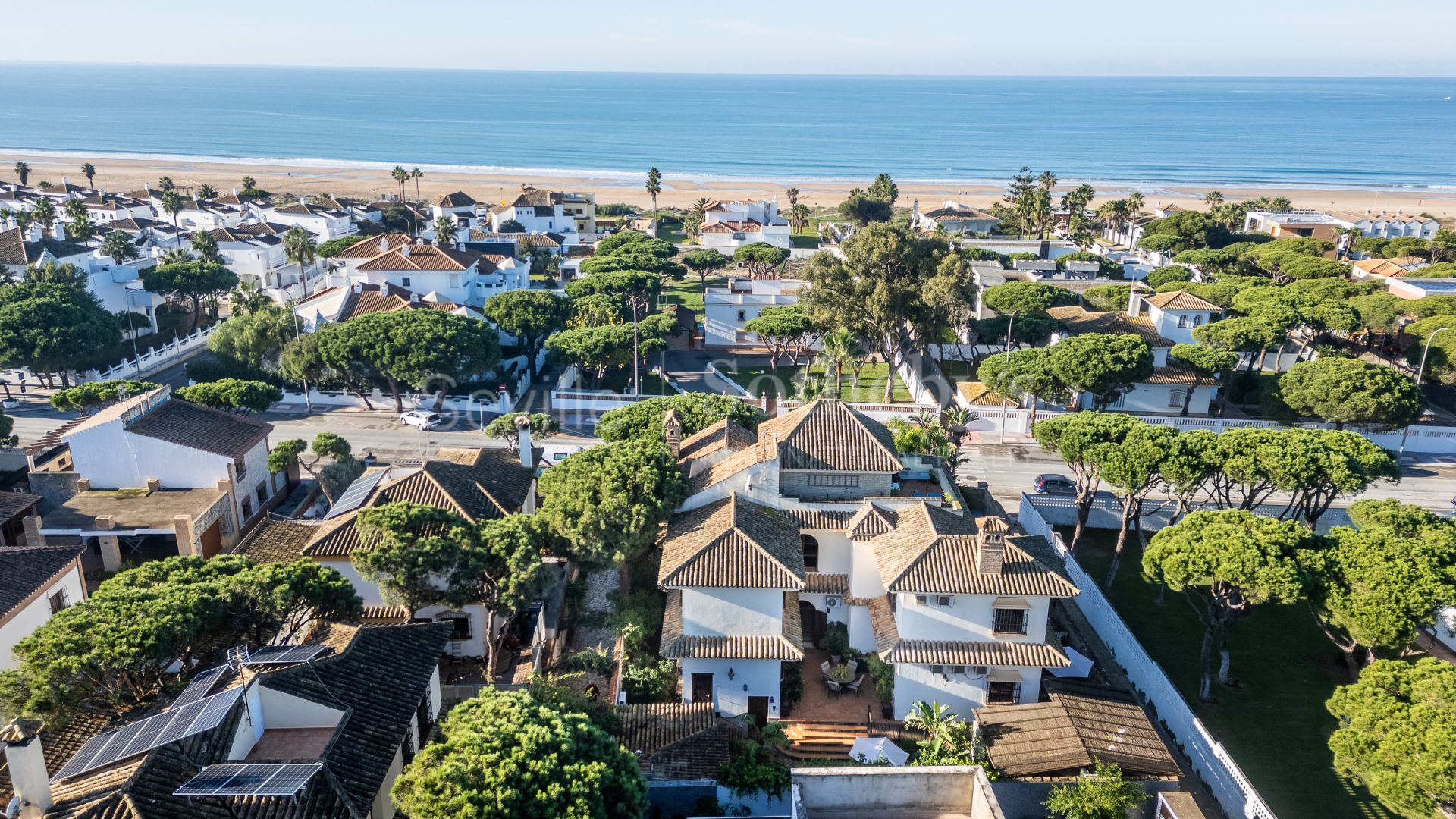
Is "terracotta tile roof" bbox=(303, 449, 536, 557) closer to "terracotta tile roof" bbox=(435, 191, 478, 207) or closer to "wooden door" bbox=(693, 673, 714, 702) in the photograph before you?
"wooden door" bbox=(693, 673, 714, 702)

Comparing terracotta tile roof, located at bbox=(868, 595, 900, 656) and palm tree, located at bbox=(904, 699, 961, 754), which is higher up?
terracotta tile roof, located at bbox=(868, 595, 900, 656)

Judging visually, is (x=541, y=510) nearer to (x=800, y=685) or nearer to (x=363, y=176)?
(x=800, y=685)

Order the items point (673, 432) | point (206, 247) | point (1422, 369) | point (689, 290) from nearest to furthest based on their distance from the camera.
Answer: point (673, 432)
point (1422, 369)
point (206, 247)
point (689, 290)

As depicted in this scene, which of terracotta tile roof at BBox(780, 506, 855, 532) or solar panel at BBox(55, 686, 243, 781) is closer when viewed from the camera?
solar panel at BBox(55, 686, 243, 781)

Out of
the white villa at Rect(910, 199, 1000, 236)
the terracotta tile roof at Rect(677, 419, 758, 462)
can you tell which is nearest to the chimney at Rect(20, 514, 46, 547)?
the terracotta tile roof at Rect(677, 419, 758, 462)

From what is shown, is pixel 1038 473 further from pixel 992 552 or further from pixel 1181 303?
pixel 992 552

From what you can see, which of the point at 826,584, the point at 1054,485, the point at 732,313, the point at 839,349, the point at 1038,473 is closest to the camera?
the point at 826,584

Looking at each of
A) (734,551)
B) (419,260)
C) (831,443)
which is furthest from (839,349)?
(419,260)

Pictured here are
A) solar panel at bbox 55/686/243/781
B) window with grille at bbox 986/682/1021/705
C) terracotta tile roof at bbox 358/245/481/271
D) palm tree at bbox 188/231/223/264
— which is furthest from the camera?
palm tree at bbox 188/231/223/264
